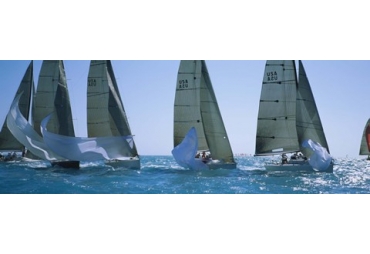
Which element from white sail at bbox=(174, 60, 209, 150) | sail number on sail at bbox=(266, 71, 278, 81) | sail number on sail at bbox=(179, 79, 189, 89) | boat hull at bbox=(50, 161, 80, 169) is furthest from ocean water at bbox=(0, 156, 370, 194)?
sail number on sail at bbox=(266, 71, 278, 81)

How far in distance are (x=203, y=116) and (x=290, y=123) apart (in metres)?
2.90

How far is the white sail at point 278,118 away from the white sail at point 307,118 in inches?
8.1

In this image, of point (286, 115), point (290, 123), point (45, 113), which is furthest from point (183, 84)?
point (45, 113)

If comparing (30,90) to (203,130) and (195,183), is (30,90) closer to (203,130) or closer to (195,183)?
(203,130)

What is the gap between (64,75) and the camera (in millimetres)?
14094

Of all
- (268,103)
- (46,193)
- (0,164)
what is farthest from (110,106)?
(46,193)

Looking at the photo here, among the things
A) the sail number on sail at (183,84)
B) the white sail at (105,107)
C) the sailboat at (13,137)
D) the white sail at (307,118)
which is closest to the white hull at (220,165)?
the white sail at (307,118)

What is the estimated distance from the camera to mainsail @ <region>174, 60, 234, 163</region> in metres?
15.3

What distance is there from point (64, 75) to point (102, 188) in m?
4.99

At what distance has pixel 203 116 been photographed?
15656 millimetres


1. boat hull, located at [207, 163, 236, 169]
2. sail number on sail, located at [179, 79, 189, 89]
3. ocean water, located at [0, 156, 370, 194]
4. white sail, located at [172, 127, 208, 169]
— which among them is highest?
sail number on sail, located at [179, 79, 189, 89]

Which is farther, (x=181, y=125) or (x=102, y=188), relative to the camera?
(x=181, y=125)

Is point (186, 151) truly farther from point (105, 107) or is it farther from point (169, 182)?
point (105, 107)

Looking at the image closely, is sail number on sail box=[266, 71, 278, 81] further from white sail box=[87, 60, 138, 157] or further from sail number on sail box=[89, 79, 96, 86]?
sail number on sail box=[89, 79, 96, 86]
